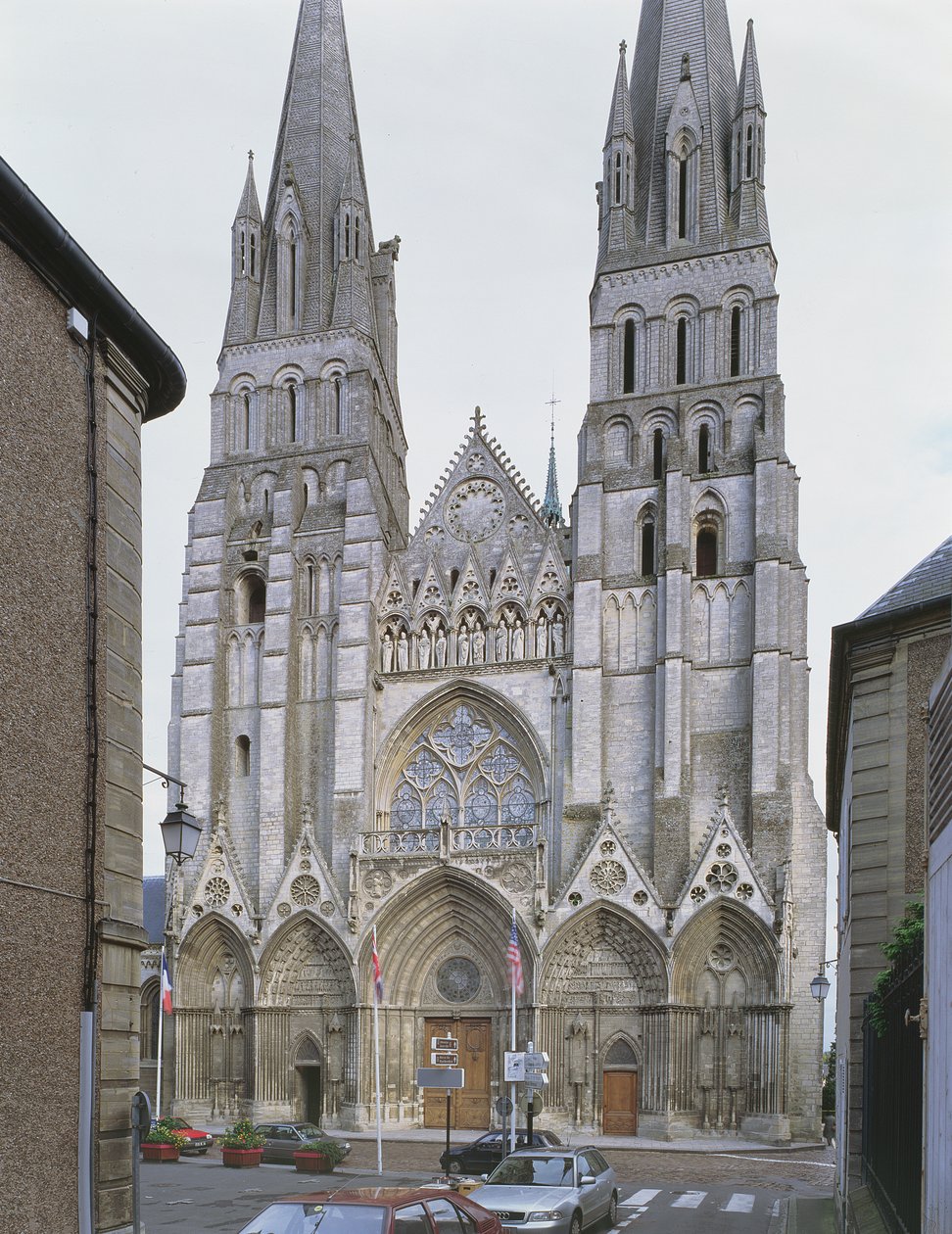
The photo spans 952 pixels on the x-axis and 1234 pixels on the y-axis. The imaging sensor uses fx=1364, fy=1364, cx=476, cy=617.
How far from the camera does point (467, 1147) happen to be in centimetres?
2511

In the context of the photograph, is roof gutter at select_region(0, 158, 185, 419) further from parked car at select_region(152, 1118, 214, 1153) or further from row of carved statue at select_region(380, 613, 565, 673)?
row of carved statue at select_region(380, 613, 565, 673)

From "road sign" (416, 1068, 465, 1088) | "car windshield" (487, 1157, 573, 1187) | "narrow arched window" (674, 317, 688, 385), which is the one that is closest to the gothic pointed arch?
"narrow arched window" (674, 317, 688, 385)

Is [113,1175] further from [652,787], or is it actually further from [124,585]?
[652,787]

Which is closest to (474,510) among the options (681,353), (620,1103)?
(681,353)

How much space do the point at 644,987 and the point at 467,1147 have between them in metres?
10.7

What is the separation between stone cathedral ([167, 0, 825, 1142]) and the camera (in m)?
34.6

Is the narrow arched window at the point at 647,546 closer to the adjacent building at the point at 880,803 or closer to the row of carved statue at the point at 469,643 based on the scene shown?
the row of carved statue at the point at 469,643

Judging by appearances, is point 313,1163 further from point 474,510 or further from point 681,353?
point 681,353

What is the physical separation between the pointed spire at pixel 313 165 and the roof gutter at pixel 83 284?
1217 inches

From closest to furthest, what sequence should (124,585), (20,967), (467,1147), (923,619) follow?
(20,967) < (124,585) < (923,619) < (467,1147)

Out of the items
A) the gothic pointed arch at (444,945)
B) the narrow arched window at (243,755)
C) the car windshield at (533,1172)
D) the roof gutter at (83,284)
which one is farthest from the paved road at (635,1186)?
the narrow arched window at (243,755)

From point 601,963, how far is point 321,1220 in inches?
1032

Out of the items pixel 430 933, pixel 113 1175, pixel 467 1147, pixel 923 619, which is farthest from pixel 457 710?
pixel 113 1175

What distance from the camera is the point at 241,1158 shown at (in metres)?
26.0
